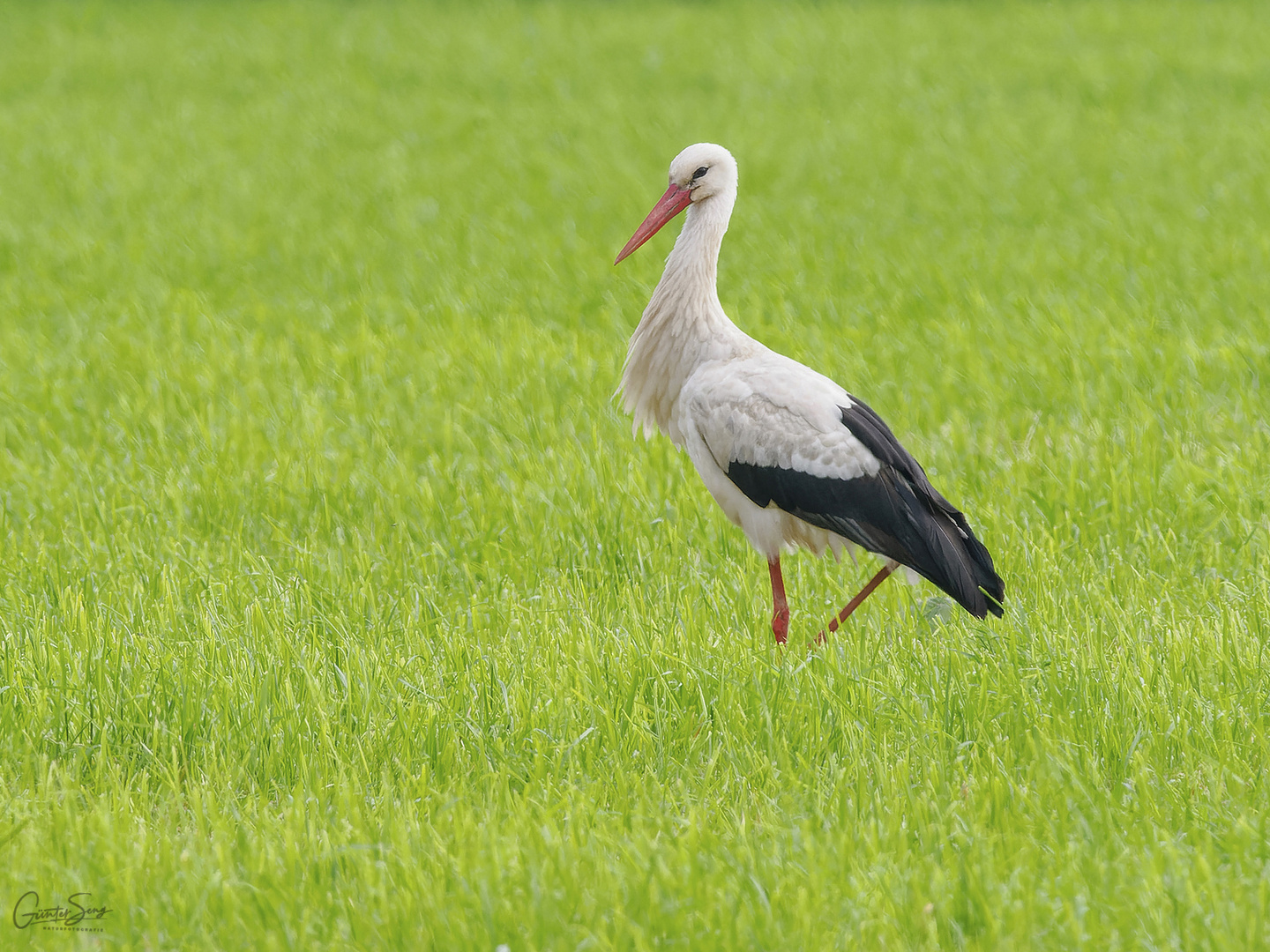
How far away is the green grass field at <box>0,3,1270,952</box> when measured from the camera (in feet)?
9.44

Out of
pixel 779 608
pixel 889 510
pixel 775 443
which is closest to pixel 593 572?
pixel 779 608

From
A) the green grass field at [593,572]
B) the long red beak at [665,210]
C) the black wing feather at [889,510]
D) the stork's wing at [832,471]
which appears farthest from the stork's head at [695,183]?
the green grass field at [593,572]

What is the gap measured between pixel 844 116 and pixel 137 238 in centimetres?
777

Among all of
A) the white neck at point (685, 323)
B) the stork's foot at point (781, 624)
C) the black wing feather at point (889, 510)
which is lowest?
the stork's foot at point (781, 624)

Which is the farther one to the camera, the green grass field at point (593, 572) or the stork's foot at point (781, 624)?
the stork's foot at point (781, 624)

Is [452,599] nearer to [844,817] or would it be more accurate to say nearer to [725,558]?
[725,558]

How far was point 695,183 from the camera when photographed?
189 inches

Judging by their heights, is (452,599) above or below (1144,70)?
below

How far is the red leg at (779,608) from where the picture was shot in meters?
4.31

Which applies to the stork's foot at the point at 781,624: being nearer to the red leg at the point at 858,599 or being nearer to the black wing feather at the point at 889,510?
the red leg at the point at 858,599

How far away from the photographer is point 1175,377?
6.88 m

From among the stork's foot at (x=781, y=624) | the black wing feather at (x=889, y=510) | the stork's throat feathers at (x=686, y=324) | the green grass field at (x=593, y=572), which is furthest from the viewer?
the stork's throat feathers at (x=686, y=324)

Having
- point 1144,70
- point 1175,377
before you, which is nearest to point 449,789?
point 1175,377

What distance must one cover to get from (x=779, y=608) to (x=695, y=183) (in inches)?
61.5
